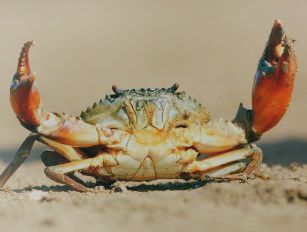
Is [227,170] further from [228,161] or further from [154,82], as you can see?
[154,82]

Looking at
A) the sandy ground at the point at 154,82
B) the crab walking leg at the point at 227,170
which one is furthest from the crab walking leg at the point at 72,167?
the crab walking leg at the point at 227,170

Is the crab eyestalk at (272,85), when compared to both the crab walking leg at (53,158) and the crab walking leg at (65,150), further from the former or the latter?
the crab walking leg at (53,158)

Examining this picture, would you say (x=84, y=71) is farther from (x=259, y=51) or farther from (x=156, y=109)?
(x=156, y=109)

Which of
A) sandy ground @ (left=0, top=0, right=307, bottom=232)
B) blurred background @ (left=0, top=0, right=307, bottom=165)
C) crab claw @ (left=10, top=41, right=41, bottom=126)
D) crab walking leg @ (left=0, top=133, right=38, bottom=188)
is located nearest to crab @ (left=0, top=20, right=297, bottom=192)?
crab claw @ (left=10, top=41, right=41, bottom=126)

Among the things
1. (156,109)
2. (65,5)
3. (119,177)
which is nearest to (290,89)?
(156,109)

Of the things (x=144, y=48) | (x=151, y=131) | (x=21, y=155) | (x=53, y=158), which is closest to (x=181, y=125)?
(x=151, y=131)

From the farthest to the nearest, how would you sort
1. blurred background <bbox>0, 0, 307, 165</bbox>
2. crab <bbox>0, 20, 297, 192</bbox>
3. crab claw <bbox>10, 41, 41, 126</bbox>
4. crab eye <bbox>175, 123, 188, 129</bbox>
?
blurred background <bbox>0, 0, 307, 165</bbox> < crab eye <bbox>175, 123, 188, 129</bbox> < crab <bbox>0, 20, 297, 192</bbox> < crab claw <bbox>10, 41, 41, 126</bbox>

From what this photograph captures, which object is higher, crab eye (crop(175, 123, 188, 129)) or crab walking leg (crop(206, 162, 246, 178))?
crab eye (crop(175, 123, 188, 129))

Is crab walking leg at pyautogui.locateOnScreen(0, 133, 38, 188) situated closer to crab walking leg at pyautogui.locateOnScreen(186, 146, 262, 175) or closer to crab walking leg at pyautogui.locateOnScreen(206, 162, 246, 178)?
crab walking leg at pyautogui.locateOnScreen(186, 146, 262, 175)
